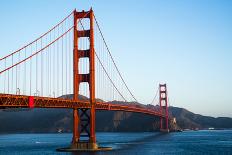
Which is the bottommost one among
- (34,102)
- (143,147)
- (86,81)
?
(143,147)

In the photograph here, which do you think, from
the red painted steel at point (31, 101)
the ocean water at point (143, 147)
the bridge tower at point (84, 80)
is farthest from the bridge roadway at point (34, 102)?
the ocean water at point (143, 147)

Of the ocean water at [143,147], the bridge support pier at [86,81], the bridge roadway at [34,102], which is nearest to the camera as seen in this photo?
the bridge roadway at [34,102]

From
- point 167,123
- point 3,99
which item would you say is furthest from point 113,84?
point 167,123

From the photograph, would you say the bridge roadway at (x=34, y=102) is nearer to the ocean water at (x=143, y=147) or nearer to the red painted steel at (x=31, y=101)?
the red painted steel at (x=31, y=101)

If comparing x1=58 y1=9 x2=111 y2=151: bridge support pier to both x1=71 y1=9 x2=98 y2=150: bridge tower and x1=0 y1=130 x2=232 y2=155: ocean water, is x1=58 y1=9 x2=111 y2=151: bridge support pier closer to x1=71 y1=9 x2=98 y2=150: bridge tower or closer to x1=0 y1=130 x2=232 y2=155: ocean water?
x1=71 y1=9 x2=98 y2=150: bridge tower

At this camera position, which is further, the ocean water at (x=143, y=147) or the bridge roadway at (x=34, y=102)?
the ocean water at (x=143, y=147)

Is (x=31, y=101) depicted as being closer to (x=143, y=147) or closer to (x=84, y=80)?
(x=84, y=80)

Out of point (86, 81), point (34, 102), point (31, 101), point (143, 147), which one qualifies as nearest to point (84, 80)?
point (86, 81)

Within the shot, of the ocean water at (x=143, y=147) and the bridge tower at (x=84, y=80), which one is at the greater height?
the bridge tower at (x=84, y=80)

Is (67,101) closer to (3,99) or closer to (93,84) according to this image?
(93,84)

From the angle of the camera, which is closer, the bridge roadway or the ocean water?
the bridge roadway

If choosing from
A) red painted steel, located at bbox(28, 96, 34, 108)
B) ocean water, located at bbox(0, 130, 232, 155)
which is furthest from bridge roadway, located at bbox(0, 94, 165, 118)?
ocean water, located at bbox(0, 130, 232, 155)
